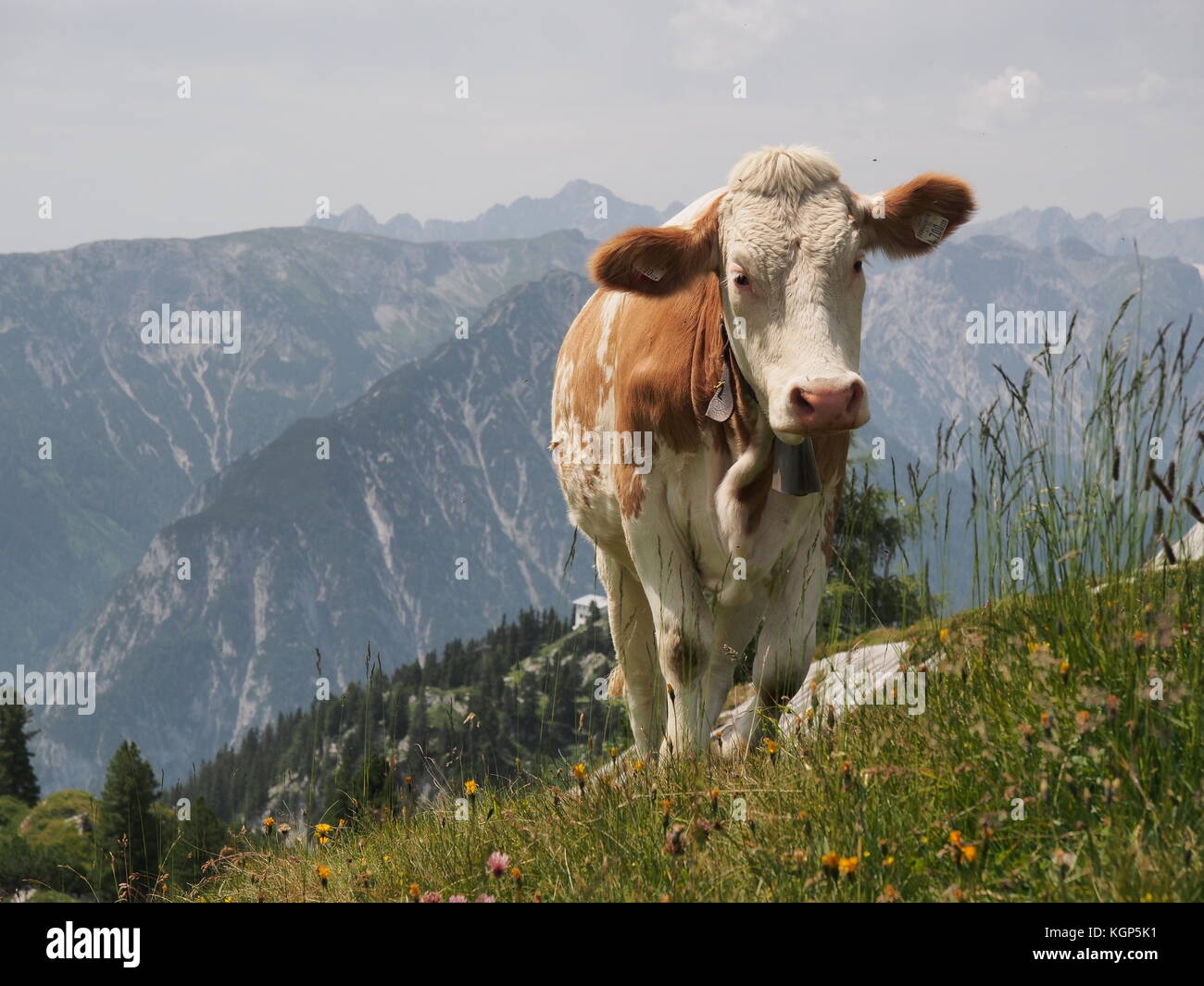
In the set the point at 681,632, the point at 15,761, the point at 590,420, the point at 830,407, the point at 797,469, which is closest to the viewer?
the point at 830,407

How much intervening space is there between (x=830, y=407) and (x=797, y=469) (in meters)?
1.00

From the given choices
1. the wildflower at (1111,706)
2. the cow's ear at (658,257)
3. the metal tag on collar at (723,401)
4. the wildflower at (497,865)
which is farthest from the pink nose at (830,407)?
the wildflower at (497,865)

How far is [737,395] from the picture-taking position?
6.57 m

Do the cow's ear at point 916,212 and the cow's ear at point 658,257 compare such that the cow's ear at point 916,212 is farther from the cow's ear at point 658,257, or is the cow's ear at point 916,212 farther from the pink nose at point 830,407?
the pink nose at point 830,407

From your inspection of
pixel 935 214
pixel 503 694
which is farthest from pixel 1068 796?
pixel 503 694

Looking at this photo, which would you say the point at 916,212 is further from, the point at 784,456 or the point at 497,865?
the point at 497,865

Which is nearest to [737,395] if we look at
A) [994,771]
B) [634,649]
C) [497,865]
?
[634,649]

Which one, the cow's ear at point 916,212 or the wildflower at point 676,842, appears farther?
the cow's ear at point 916,212

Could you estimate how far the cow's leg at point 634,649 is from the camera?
28.2ft

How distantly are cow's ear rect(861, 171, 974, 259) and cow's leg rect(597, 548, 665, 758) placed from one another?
310cm

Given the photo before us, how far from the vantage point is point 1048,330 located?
235 inches

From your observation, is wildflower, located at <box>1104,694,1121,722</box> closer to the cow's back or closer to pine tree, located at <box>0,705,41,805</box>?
the cow's back

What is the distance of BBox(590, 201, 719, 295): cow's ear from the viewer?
634 centimetres

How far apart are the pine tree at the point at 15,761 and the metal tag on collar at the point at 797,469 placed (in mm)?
Answer: 80021
